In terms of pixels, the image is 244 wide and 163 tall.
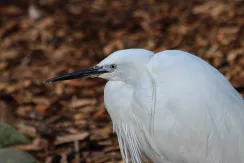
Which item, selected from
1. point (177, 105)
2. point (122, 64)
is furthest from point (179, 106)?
point (122, 64)

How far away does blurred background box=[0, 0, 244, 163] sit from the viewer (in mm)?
3256

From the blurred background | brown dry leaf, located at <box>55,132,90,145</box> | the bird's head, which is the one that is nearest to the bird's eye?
the bird's head

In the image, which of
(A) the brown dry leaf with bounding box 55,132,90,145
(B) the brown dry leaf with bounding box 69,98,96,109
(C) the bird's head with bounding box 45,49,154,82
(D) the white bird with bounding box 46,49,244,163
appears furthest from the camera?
(B) the brown dry leaf with bounding box 69,98,96,109

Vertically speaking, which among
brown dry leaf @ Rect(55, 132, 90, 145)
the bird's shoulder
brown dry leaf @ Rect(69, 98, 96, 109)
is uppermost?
the bird's shoulder

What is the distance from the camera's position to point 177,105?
223 centimetres

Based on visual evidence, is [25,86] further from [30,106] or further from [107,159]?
[107,159]

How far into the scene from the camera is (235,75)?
11.8 feet

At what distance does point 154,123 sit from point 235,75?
147cm

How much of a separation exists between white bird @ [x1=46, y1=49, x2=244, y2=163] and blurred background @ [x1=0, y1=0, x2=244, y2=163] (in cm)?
75

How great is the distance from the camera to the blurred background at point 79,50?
10.7 feet

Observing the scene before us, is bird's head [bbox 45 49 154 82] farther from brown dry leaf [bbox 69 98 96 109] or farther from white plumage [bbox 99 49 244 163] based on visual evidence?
brown dry leaf [bbox 69 98 96 109]

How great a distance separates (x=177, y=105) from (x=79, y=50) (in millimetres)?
2404

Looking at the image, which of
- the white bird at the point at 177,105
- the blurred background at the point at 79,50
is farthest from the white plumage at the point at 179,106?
the blurred background at the point at 79,50

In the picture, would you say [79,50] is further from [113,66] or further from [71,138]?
[113,66]
